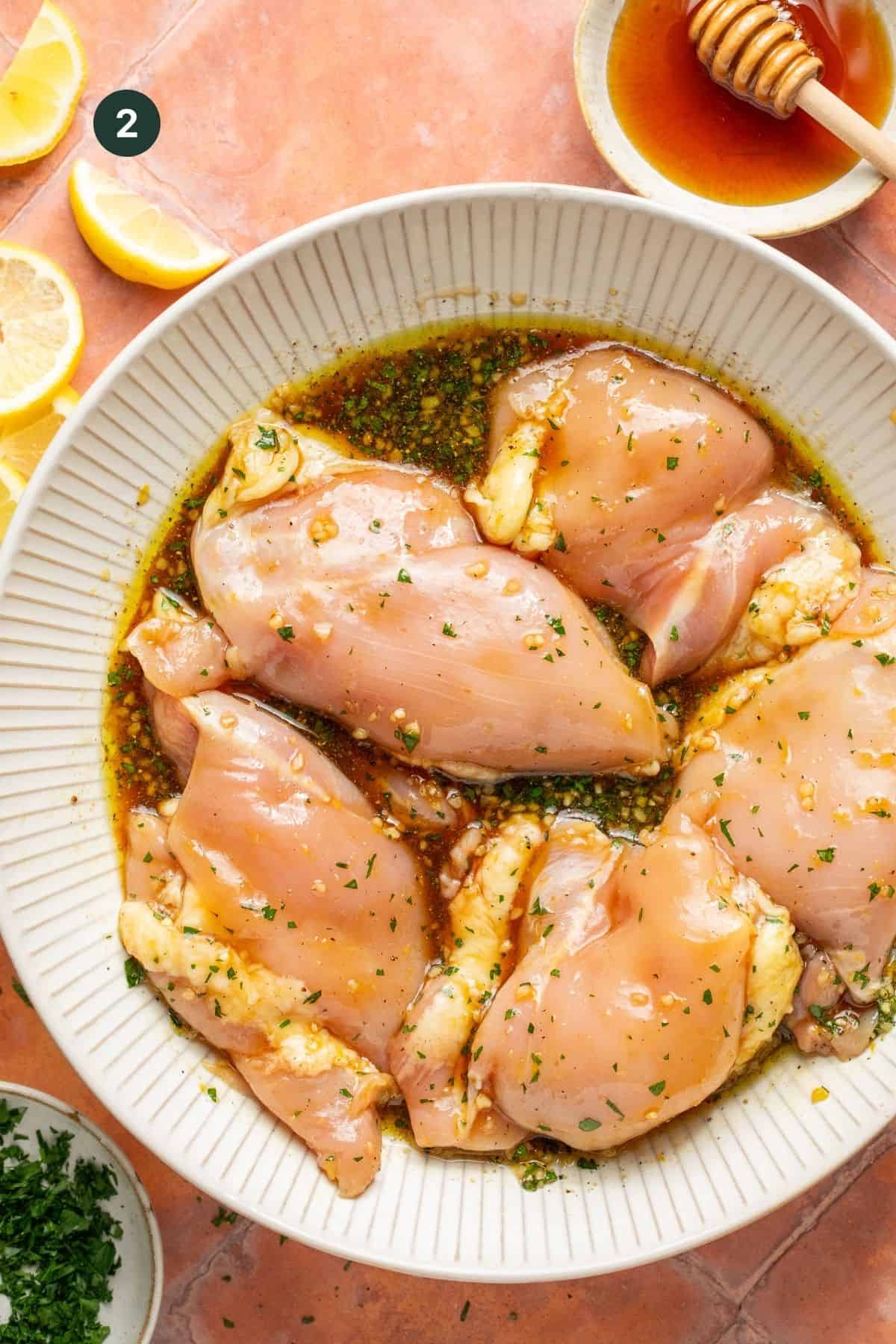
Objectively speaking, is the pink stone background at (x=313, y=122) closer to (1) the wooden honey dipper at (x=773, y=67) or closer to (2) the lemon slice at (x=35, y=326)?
(2) the lemon slice at (x=35, y=326)

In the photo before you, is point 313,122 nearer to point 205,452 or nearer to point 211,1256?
point 205,452

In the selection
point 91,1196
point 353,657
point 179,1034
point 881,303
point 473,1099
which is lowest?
point 91,1196

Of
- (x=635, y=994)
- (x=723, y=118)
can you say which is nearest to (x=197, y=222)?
(x=723, y=118)

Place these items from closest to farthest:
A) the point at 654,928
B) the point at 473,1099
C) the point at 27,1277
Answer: the point at 654,928 → the point at 473,1099 → the point at 27,1277

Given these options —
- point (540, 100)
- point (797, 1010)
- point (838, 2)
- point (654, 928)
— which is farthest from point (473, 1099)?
point (838, 2)

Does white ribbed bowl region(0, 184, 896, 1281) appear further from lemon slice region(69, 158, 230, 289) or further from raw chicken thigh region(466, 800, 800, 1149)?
lemon slice region(69, 158, 230, 289)

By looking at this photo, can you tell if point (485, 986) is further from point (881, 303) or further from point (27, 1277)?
point (881, 303)
